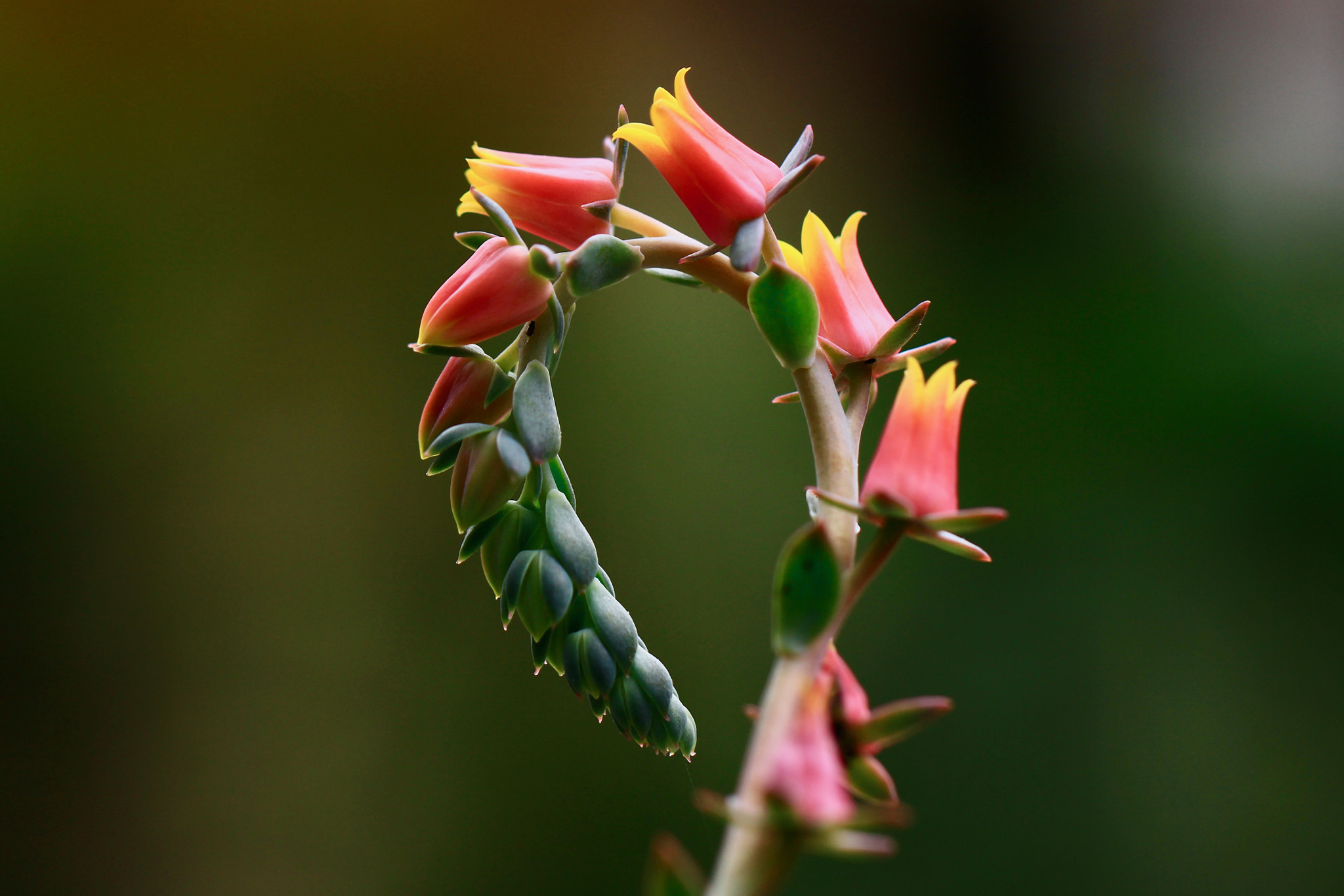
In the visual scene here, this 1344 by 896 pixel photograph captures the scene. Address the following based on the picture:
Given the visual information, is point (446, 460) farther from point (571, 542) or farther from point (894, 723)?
point (894, 723)

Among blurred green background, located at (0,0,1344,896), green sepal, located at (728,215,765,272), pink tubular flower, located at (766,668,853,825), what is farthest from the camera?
blurred green background, located at (0,0,1344,896)

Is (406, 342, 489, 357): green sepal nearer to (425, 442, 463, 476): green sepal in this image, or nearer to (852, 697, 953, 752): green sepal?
(425, 442, 463, 476): green sepal

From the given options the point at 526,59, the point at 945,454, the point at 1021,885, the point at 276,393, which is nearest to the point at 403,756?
the point at 276,393

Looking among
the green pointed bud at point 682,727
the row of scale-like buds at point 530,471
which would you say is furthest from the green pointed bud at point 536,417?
the green pointed bud at point 682,727

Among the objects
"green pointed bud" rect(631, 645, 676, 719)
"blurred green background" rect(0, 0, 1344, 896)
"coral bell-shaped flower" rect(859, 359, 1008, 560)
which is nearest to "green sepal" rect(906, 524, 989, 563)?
"coral bell-shaped flower" rect(859, 359, 1008, 560)

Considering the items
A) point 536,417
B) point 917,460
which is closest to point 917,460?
point 917,460
